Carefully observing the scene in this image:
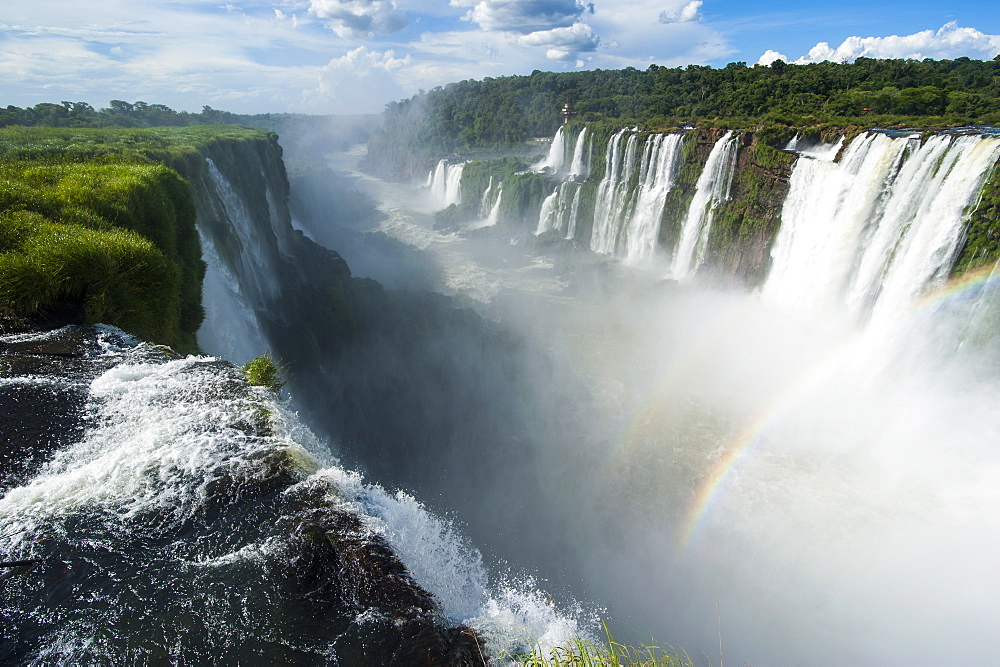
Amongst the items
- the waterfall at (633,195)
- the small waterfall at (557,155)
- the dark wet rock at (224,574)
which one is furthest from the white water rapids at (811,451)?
the small waterfall at (557,155)

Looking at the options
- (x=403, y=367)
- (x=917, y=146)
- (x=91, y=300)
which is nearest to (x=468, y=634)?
(x=91, y=300)

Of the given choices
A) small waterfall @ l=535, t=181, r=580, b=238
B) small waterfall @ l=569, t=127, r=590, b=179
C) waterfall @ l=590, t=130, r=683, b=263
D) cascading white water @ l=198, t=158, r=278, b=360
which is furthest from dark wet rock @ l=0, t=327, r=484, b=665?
small waterfall @ l=569, t=127, r=590, b=179

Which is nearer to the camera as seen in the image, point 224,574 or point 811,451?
point 224,574

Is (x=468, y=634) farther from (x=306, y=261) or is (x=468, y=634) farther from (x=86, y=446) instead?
(x=306, y=261)

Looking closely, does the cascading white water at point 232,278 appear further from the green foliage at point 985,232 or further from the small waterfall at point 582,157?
the small waterfall at point 582,157

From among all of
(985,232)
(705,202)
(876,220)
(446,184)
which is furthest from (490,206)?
(985,232)

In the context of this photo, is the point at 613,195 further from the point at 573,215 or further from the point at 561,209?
the point at 561,209
